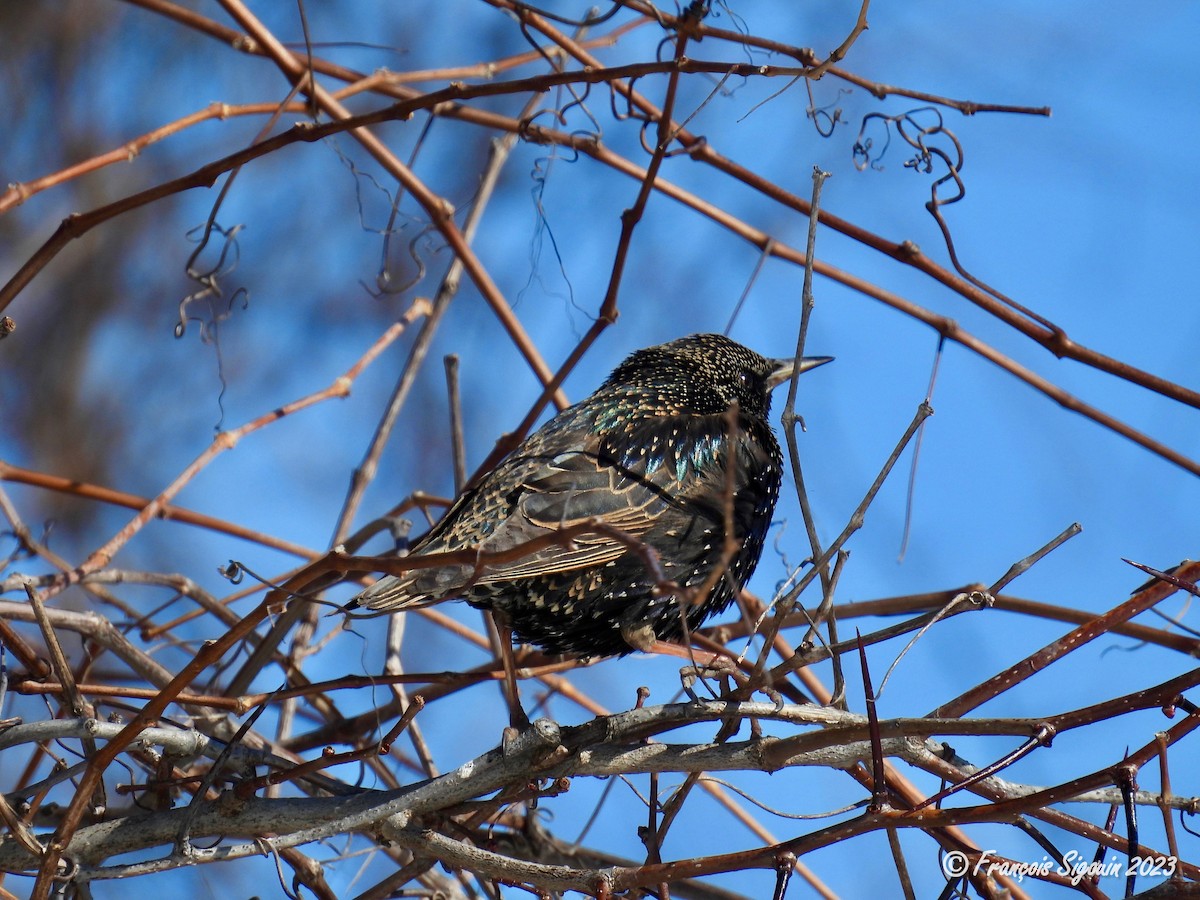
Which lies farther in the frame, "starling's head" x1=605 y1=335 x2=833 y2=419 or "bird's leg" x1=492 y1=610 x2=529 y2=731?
"starling's head" x1=605 y1=335 x2=833 y2=419

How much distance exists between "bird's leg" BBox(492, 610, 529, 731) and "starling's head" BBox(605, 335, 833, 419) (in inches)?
35.0

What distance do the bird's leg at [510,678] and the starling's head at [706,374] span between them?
0.89 metres

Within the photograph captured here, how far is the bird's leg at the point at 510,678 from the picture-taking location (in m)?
3.28

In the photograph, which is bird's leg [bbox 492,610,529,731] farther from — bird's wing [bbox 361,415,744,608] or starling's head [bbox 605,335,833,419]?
starling's head [bbox 605,335,833,419]

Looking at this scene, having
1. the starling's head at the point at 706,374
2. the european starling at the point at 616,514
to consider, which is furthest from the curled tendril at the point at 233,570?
the starling's head at the point at 706,374

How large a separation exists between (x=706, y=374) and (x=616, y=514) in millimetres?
1039

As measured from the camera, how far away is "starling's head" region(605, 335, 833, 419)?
4.12 meters

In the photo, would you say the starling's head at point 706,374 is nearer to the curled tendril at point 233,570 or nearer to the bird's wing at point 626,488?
the bird's wing at point 626,488

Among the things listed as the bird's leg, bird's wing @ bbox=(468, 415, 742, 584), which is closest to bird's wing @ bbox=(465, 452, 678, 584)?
bird's wing @ bbox=(468, 415, 742, 584)

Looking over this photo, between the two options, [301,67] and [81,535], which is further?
[81,535]

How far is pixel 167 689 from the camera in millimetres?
2064

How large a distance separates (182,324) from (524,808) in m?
1.51

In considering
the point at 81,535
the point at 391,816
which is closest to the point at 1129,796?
the point at 391,816

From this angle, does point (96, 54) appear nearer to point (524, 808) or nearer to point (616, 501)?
point (616, 501)
